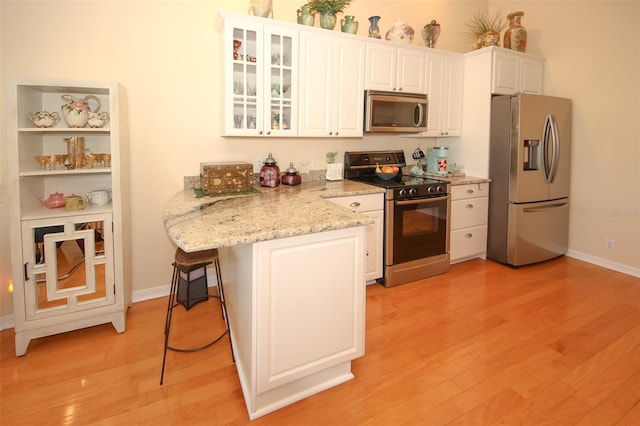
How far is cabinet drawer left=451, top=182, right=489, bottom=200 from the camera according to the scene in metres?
3.52

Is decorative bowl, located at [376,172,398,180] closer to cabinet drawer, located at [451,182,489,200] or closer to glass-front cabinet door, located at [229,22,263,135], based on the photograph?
cabinet drawer, located at [451,182,489,200]

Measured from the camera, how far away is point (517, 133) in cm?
341

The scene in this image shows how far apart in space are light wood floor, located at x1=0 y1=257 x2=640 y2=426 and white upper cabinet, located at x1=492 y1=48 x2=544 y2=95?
215 centimetres

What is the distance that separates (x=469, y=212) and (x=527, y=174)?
0.65 m

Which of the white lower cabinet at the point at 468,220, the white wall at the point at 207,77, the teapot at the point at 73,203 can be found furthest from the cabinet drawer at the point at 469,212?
the teapot at the point at 73,203

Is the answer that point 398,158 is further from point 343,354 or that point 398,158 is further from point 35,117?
point 35,117

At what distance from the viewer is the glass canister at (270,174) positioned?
2975 mm

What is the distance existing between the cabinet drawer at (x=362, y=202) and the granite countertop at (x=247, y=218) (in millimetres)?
364

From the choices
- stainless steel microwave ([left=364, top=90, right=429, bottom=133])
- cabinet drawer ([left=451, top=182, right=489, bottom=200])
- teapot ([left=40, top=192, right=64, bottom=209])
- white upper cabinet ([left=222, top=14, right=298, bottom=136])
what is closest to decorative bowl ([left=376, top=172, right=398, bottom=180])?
stainless steel microwave ([left=364, top=90, right=429, bottom=133])

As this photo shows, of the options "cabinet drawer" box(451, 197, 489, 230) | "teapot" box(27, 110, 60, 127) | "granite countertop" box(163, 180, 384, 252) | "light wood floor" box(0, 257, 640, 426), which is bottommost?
"light wood floor" box(0, 257, 640, 426)

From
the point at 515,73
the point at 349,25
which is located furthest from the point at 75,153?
the point at 515,73

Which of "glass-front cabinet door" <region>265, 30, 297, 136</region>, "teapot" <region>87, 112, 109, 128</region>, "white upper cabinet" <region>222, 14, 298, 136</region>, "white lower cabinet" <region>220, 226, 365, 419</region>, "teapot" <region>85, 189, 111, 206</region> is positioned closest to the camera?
"white lower cabinet" <region>220, 226, 365, 419</region>

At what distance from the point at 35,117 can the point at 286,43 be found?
5.91ft

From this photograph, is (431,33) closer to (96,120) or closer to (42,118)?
(96,120)
